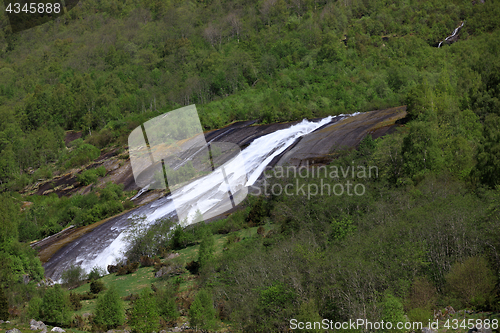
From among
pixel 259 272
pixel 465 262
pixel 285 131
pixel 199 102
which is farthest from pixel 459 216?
pixel 199 102

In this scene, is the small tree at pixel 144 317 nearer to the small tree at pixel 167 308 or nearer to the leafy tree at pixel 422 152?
the small tree at pixel 167 308

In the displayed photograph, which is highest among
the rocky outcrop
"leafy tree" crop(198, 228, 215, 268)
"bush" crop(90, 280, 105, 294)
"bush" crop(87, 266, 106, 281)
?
the rocky outcrop

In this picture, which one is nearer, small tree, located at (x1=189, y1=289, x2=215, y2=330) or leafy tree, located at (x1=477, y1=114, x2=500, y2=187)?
small tree, located at (x1=189, y1=289, x2=215, y2=330)

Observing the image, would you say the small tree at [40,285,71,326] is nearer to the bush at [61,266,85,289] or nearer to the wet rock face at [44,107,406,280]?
the wet rock face at [44,107,406,280]

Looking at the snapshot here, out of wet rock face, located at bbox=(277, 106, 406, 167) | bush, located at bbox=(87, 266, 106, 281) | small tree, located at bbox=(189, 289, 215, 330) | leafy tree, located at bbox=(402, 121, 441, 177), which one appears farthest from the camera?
wet rock face, located at bbox=(277, 106, 406, 167)

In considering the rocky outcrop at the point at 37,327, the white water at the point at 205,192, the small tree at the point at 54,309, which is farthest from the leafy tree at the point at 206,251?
the rocky outcrop at the point at 37,327

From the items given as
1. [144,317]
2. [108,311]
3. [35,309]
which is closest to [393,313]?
[144,317]

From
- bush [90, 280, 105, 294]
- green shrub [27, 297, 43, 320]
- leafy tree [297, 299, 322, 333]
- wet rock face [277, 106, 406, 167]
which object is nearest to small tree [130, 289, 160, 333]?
green shrub [27, 297, 43, 320]

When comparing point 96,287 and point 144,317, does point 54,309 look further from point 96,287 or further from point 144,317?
point 96,287
